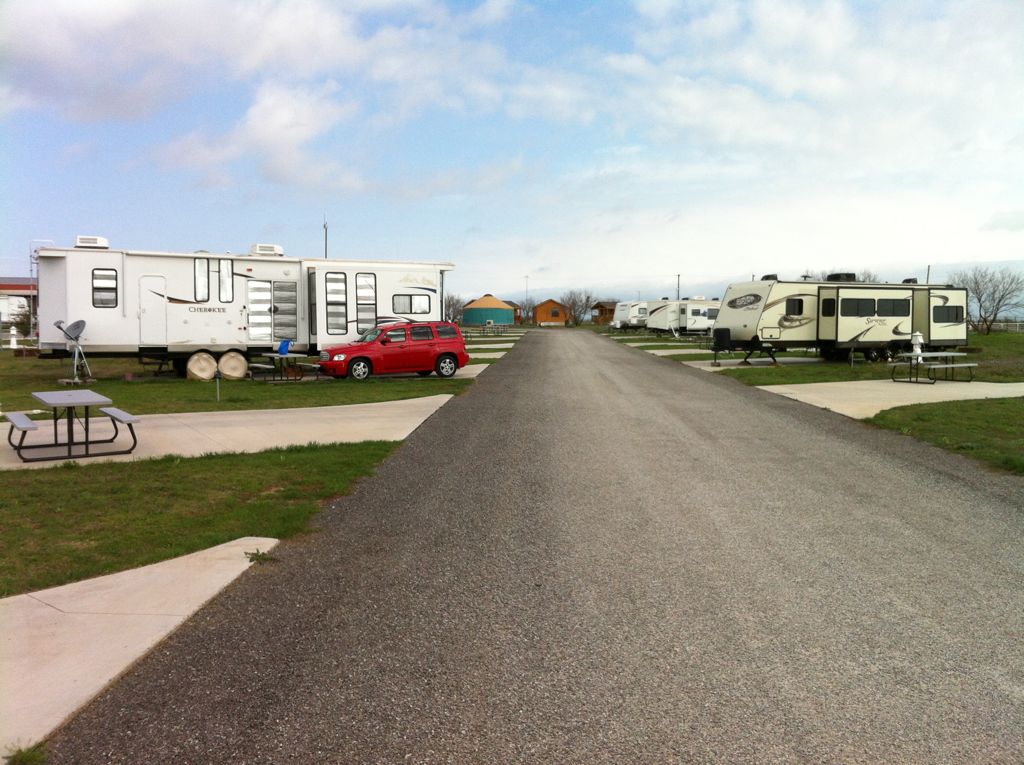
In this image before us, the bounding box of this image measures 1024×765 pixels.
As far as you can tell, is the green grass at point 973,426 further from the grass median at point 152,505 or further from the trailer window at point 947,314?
the trailer window at point 947,314

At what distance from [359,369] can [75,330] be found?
6817 mm

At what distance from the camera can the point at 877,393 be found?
58.4 feet

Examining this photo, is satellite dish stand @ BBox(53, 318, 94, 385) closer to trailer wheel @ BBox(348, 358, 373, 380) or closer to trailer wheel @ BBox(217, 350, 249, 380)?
trailer wheel @ BBox(217, 350, 249, 380)

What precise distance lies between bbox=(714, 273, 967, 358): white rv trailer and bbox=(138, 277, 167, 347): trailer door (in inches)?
713

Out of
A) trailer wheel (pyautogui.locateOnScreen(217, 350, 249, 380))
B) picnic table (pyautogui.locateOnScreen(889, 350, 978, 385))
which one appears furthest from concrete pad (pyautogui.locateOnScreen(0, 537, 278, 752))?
picnic table (pyautogui.locateOnScreen(889, 350, 978, 385))

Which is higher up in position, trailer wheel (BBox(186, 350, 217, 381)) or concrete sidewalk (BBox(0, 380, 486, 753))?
trailer wheel (BBox(186, 350, 217, 381))

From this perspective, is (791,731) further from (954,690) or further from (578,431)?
(578,431)

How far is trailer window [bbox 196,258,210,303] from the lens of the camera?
2066 centimetres

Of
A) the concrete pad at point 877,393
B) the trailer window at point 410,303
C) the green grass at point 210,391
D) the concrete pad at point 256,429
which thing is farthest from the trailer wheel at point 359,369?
the concrete pad at point 877,393

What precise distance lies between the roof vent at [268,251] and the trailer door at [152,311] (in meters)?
2.57

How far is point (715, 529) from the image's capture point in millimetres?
6418

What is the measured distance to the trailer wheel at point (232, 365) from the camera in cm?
2111

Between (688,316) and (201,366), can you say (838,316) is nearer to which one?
(201,366)

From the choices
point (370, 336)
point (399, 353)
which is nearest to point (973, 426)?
point (399, 353)
